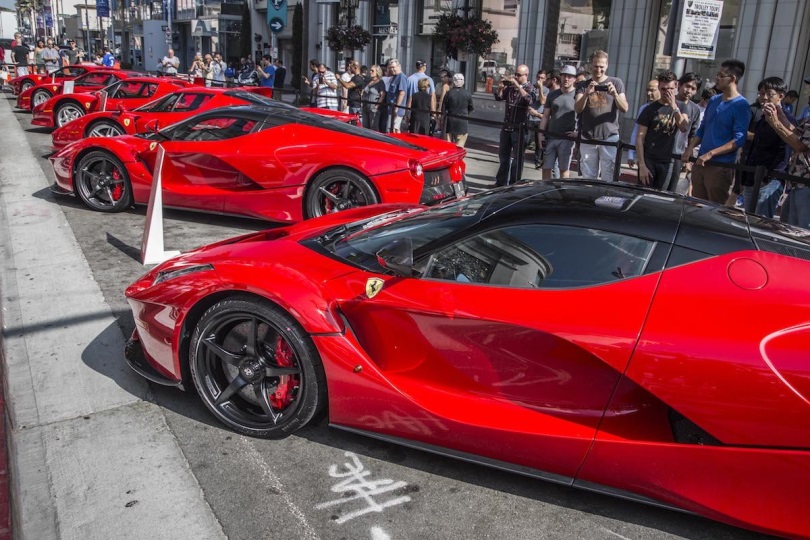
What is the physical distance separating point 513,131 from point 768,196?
3849 millimetres

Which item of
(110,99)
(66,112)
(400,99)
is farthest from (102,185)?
(66,112)

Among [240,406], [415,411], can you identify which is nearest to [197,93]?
[240,406]

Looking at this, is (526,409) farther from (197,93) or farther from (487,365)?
(197,93)

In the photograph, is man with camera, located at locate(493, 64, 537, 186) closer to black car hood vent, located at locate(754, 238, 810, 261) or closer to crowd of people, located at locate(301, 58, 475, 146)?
crowd of people, located at locate(301, 58, 475, 146)

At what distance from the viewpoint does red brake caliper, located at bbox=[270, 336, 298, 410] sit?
3.37m

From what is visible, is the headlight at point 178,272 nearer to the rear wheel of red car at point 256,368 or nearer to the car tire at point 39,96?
the rear wheel of red car at point 256,368

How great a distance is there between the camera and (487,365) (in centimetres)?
297

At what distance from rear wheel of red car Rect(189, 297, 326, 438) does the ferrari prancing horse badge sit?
1.20 feet

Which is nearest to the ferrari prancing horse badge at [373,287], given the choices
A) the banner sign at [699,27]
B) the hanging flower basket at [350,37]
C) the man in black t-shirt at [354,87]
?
the banner sign at [699,27]

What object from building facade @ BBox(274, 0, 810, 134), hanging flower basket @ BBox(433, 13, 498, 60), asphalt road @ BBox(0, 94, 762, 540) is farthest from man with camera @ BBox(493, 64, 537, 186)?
hanging flower basket @ BBox(433, 13, 498, 60)

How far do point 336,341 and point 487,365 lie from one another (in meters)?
0.68

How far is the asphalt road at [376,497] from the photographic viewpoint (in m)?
2.85

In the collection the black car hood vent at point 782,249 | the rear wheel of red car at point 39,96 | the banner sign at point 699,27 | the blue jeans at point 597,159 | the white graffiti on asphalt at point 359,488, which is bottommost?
the white graffiti on asphalt at point 359,488

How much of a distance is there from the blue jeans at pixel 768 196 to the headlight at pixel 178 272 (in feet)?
17.7
